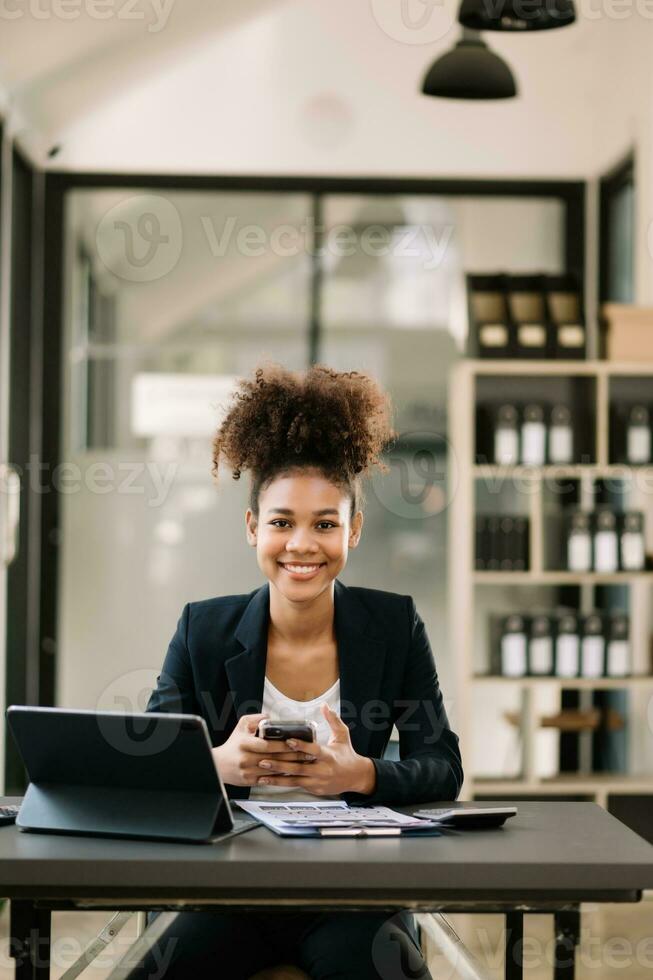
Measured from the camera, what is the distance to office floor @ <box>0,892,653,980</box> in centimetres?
358

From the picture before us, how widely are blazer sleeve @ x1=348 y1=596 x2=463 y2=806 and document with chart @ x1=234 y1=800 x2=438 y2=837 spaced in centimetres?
5

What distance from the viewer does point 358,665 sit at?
2.11m

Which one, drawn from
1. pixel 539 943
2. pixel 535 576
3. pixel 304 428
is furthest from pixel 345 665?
pixel 535 576

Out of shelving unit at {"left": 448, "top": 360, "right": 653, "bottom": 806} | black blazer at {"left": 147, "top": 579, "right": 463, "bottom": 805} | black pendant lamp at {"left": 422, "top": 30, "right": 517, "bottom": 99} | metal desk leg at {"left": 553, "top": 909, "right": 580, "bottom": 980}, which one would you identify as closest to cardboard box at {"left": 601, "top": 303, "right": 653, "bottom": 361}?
shelving unit at {"left": 448, "top": 360, "right": 653, "bottom": 806}

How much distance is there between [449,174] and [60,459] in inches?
78.5

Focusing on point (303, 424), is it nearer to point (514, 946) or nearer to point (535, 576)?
point (514, 946)

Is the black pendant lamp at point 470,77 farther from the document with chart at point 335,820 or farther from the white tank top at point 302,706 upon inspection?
the document with chart at point 335,820

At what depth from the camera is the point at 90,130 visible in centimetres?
539

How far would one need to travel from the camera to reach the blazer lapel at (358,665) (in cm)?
206

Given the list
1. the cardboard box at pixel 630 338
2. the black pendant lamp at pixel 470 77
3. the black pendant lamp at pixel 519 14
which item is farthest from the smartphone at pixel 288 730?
the cardboard box at pixel 630 338

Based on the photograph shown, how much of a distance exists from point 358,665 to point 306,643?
11 cm

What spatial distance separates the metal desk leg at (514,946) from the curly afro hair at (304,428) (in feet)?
2.30

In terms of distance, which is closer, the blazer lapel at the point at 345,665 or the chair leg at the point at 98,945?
the chair leg at the point at 98,945

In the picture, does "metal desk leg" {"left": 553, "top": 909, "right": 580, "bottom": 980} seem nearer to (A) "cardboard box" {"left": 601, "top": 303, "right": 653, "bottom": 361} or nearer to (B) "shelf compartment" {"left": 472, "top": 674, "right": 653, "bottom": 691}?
(B) "shelf compartment" {"left": 472, "top": 674, "right": 653, "bottom": 691}
